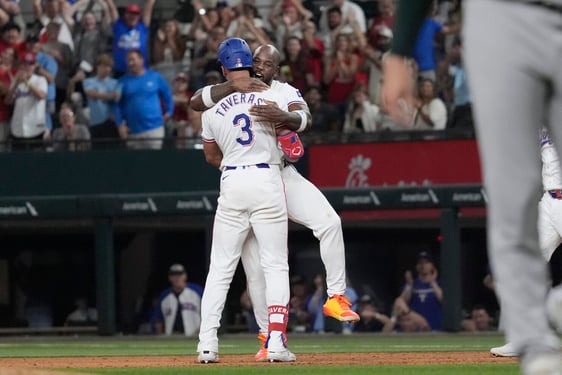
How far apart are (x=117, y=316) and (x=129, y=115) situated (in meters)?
2.57

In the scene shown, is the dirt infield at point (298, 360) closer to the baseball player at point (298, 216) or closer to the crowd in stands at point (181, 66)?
the baseball player at point (298, 216)

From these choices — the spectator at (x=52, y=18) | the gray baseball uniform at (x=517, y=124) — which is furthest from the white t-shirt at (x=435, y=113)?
A: the gray baseball uniform at (x=517, y=124)

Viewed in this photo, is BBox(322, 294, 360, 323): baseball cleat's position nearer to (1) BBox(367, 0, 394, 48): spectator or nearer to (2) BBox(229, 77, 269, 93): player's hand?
(2) BBox(229, 77, 269, 93): player's hand

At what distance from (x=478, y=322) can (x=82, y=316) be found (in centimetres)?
483

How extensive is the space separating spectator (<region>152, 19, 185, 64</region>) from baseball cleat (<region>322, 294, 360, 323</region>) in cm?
808

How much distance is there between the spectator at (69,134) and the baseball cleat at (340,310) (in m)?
7.09

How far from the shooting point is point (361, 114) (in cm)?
1505

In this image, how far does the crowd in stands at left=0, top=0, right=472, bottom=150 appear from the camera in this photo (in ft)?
49.8

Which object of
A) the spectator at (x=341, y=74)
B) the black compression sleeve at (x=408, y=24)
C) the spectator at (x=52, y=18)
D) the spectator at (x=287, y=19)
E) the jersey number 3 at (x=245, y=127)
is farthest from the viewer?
the spectator at (x=52, y=18)

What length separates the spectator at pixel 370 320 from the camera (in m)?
14.7

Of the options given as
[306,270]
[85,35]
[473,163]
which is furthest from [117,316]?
[473,163]

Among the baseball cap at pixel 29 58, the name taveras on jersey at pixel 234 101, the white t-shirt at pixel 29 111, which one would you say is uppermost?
the baseball cap at pixel 29 58

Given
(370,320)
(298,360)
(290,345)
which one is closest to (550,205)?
(298,360)

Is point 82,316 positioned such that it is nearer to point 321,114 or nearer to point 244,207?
point 321,114
